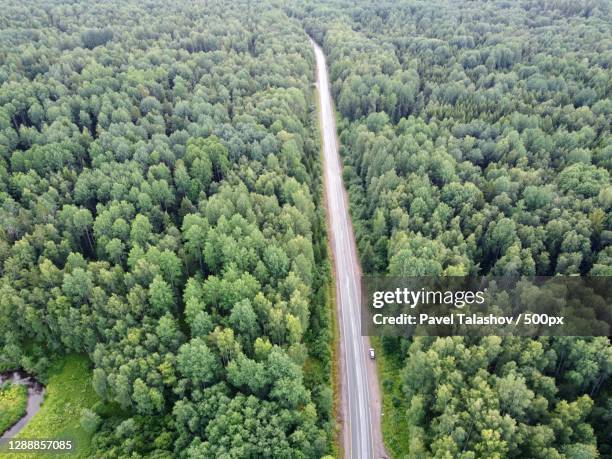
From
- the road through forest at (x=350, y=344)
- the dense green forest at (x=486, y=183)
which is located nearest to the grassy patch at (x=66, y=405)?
the road through forest at (x=350, y=344)

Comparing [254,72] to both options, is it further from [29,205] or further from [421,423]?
[421,423]

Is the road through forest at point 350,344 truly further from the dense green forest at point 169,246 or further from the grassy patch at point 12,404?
the grassy patch at point 12,404

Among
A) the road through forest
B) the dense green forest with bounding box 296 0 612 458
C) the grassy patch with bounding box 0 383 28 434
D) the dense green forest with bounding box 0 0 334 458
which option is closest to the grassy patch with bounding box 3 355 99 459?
the dense green forest with bounding box 0 0 334 458

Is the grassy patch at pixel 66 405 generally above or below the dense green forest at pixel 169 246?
below

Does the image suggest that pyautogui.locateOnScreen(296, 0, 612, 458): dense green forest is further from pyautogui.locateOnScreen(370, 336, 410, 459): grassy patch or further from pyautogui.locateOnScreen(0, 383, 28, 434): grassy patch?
pyautogui.locateOnScreen(0, 383, 28, 434): grassy patch

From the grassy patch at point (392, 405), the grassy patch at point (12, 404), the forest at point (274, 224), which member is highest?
the forest at point (274, 224)

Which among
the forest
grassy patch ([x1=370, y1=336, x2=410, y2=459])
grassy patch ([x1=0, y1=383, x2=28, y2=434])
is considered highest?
the forest
